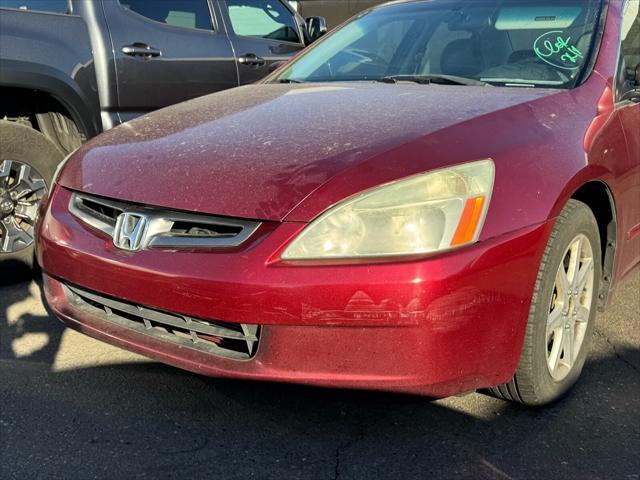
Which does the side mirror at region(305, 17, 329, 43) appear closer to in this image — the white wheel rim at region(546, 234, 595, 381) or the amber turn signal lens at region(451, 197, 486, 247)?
the white wheel rim at region(546, 234, 595, 381)

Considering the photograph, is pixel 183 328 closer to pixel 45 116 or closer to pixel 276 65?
pixel 45 116

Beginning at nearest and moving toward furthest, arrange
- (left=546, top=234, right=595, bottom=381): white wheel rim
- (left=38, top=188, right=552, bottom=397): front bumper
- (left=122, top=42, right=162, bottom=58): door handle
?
(left=38, top=188, right=552, bottom=397): front bumper, (left=546, top=234, right=595, bottom=381): white wheel rim, (left=122, top=42, right=162, bottom=58): door handle

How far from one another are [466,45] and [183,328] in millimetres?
1978

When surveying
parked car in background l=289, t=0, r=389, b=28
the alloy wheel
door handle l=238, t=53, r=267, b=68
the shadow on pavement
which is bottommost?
parked car in background l=289, t=0, r=389, b=28

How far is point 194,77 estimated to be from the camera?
459 cm

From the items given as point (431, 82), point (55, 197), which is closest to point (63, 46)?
point (55, 197)

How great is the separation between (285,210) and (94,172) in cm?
90

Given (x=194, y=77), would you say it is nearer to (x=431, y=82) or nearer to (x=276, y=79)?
(x=276, y=79)

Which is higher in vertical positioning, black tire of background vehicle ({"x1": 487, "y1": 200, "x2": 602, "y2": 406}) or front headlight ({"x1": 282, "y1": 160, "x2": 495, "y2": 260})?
front headlight ({"x1": 282, "y1": 160, "x2": 495, "y2": 260})

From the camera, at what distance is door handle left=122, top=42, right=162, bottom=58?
4.18 meters

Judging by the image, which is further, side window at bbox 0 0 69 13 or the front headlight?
side window at bbox 0 0 69 13

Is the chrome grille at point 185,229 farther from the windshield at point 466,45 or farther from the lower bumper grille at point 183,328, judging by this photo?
the windshield at point 466,45

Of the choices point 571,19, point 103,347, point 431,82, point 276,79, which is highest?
point 571,19

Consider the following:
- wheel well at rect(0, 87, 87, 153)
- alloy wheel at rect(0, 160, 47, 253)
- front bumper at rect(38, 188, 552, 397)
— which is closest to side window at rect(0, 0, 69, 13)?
wheel well at rect(0, 87, 87, 153)
